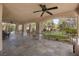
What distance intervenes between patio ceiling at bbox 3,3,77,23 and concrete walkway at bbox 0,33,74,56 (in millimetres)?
482

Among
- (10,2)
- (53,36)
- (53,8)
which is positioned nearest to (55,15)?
(53,8)

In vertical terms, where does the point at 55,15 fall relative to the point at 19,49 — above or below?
above

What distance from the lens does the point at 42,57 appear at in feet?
14.3

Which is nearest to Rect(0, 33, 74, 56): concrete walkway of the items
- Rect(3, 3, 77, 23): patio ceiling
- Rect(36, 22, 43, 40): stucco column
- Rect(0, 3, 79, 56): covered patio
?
Rect(0, 3, 79, 56): covered patio

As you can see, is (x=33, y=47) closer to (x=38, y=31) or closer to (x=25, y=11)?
(x=38, y=31)

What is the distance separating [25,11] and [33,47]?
3.22 ft

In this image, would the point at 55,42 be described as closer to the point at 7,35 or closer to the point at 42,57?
the point at 42,57

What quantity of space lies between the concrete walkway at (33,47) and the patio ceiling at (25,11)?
0.48m

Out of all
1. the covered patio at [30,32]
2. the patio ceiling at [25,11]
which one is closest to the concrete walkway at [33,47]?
the covered patio at [30,32]

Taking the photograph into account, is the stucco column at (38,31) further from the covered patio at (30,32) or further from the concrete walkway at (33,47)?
the concrete walkway at (33,47)

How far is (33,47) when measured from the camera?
431 cm

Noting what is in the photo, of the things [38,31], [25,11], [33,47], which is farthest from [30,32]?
[25,11]

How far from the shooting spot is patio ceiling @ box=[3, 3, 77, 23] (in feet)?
13.6

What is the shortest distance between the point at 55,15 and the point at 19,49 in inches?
51.9
